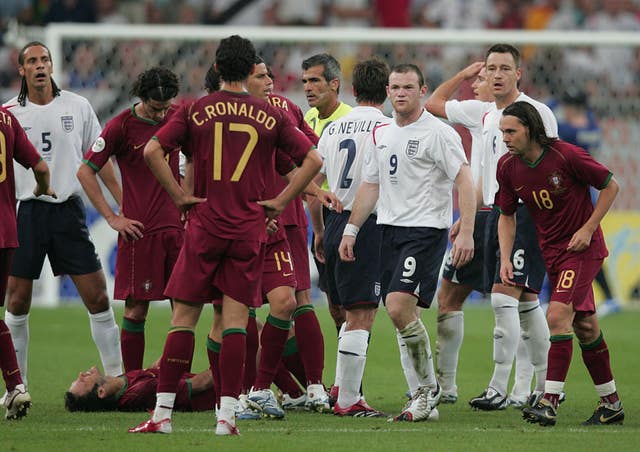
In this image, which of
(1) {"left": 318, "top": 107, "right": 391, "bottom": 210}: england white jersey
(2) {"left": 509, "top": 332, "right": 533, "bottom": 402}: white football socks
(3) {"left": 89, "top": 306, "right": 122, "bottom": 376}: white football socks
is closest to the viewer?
(1) {"left": 318, "top": 107, "right": 391, "bottom": 210}: england white jersey

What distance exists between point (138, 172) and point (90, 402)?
1.62 meters

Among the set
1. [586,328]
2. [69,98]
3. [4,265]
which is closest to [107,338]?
[4,265]

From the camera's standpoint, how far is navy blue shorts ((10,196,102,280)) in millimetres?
9570

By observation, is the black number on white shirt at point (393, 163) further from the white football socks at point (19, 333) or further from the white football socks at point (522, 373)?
the white football socks at point (19, 333)

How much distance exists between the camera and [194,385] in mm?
8891

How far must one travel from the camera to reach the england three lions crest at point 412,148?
8.67 meters

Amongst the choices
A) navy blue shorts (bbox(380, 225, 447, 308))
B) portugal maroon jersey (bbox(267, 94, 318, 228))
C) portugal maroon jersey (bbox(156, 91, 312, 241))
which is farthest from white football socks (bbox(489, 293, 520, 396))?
portugal maroon jersey (bbox(156, 91, 312, 241))

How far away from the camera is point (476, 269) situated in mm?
10023

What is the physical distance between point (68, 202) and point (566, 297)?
3763 millimetres

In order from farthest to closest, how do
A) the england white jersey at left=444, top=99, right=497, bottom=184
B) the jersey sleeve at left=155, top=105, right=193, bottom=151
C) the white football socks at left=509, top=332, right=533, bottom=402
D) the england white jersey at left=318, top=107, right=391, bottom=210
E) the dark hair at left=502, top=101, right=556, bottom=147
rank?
1. the england white jersey at left=444, top=99, right=497, bottom=184
2. the white football socks at left=509, top=332, right=533, bottom=402
3. the england white jersey at left=318, top=107, right=391, bottom=210
4. the dark hair at left=502, top=101, right=556, bottom=147
5. the jersey sleeve at left=155, top=105, right=193, bottom=151

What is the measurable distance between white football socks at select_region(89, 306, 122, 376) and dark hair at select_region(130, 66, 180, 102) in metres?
1.76

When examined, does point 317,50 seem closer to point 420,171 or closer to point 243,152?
point 420,171

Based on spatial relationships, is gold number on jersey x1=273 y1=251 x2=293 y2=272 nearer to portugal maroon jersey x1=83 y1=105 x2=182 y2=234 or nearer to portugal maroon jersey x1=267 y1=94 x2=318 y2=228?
portugal maroon jersey x1=267 y1=94 x2=318 y2=228

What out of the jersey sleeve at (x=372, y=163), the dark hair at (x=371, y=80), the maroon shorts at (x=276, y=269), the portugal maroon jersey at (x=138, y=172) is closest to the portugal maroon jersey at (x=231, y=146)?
the maroon shorts at (x=276, y=269)
